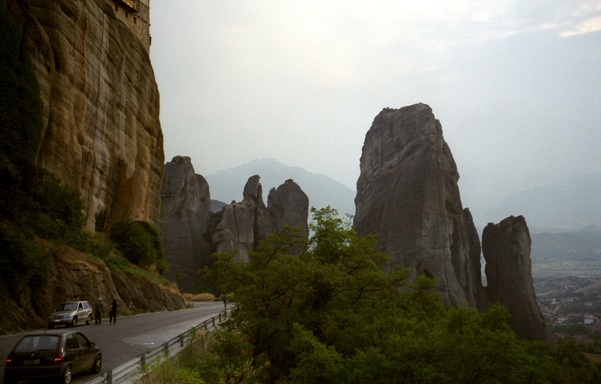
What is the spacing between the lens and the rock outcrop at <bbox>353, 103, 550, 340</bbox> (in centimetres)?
7725

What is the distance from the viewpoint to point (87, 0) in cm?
4244

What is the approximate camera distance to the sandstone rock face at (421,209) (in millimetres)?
77438

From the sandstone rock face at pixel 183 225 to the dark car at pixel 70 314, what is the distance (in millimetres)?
65727

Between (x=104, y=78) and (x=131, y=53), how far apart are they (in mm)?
7316

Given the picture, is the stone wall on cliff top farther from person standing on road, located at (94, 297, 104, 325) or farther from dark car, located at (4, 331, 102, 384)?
dark car, located at (4, 331, 102, 384)

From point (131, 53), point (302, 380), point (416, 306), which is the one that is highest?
point (131, 53)

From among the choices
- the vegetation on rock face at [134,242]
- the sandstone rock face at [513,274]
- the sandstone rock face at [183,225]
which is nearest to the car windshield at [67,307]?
the vegetation on rock face at [134,242]

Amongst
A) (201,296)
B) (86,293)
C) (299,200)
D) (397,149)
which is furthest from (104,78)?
(299,200)

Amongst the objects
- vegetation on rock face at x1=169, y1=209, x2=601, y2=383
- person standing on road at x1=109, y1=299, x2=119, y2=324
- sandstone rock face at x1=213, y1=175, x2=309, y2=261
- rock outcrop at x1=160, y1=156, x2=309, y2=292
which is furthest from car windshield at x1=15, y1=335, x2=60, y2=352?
rock outcrop at x1=160, y1=156, x2=309, y2=292

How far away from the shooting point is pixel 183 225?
9656 centimetres

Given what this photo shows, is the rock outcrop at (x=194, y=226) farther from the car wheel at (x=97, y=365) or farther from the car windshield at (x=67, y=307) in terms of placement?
the car wheel at (x=97, y=365)

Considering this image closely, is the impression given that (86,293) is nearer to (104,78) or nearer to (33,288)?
(33,288)

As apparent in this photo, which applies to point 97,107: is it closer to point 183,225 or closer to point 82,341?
point 82,341

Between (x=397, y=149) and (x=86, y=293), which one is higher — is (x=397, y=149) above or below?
above
